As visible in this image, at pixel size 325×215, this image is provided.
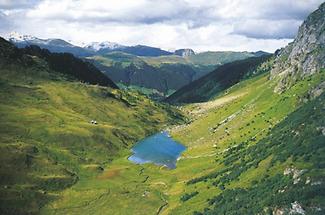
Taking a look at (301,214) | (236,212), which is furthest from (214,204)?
(301,214)

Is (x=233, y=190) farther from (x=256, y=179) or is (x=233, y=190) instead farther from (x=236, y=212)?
(x=236, y=212)

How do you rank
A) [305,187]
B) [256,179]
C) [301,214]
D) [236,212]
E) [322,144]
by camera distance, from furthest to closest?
[256,179] → [322,144] → [236,212] → [305,187] → [301,214]

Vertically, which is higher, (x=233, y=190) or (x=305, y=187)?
(x=305, y=187)

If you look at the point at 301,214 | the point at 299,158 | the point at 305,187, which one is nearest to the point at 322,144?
the point at 299,158

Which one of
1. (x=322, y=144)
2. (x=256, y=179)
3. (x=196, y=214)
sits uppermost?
(x=322, y=144)

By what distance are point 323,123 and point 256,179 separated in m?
33.5

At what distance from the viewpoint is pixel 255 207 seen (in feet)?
533

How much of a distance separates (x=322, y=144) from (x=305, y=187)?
3549 centimetres

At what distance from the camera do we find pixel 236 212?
168750mm

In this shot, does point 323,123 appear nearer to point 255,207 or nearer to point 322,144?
point 322,144

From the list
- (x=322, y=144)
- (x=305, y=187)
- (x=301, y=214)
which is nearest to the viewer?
(x=301, y=214)

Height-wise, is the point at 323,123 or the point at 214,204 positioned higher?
the point at 323,123

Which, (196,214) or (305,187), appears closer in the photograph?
(305,187)

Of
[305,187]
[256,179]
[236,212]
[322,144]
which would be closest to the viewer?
[305,187]
